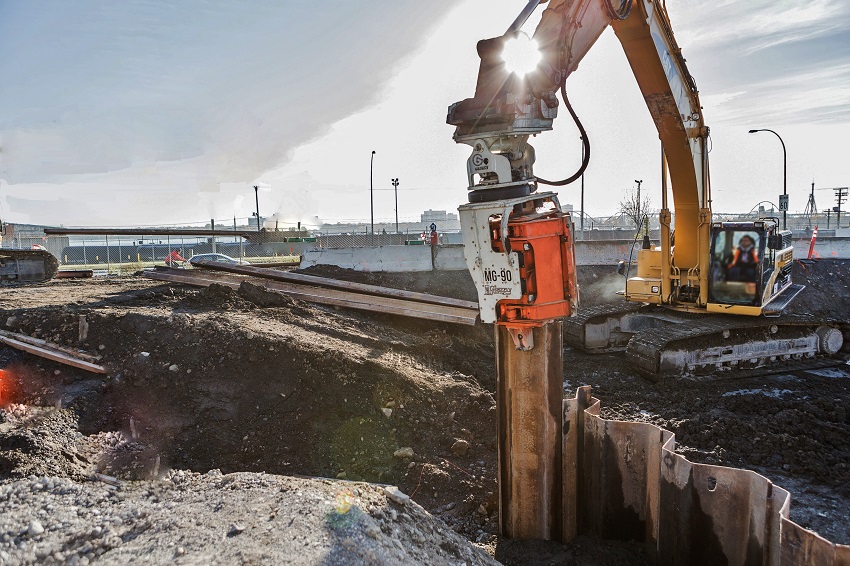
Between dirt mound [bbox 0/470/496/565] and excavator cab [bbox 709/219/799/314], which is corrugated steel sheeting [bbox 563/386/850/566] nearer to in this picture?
dirt mound [bbox 0/470/496/565]

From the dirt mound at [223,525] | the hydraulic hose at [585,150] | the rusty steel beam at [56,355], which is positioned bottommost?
the dirt mound at [223,525]

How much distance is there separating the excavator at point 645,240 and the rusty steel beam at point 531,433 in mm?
203

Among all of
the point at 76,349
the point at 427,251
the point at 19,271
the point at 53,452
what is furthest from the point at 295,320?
the point at 19,271

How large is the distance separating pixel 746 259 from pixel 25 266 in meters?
18.0

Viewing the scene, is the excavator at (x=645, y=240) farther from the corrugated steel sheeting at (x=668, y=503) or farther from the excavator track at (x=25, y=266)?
the excavator track at (x=25, y=266)

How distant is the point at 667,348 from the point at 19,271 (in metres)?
17.0

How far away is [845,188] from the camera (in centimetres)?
5478

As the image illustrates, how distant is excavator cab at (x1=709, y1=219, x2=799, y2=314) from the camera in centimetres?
1023

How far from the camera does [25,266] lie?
17.2 metres

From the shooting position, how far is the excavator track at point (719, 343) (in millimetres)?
9922

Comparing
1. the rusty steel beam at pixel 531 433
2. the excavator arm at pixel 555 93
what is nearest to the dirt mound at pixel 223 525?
the rusty steel beam at pixel 531 433

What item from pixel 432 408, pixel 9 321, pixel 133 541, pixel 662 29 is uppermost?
pixel 662 29

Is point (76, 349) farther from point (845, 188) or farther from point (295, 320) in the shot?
point (845, 188)

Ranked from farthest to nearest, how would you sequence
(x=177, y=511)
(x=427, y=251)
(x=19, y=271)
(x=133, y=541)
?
(x=427, y=251)
(x=19, y=271)
(x=177, y=511)
(x=133, y=541)
